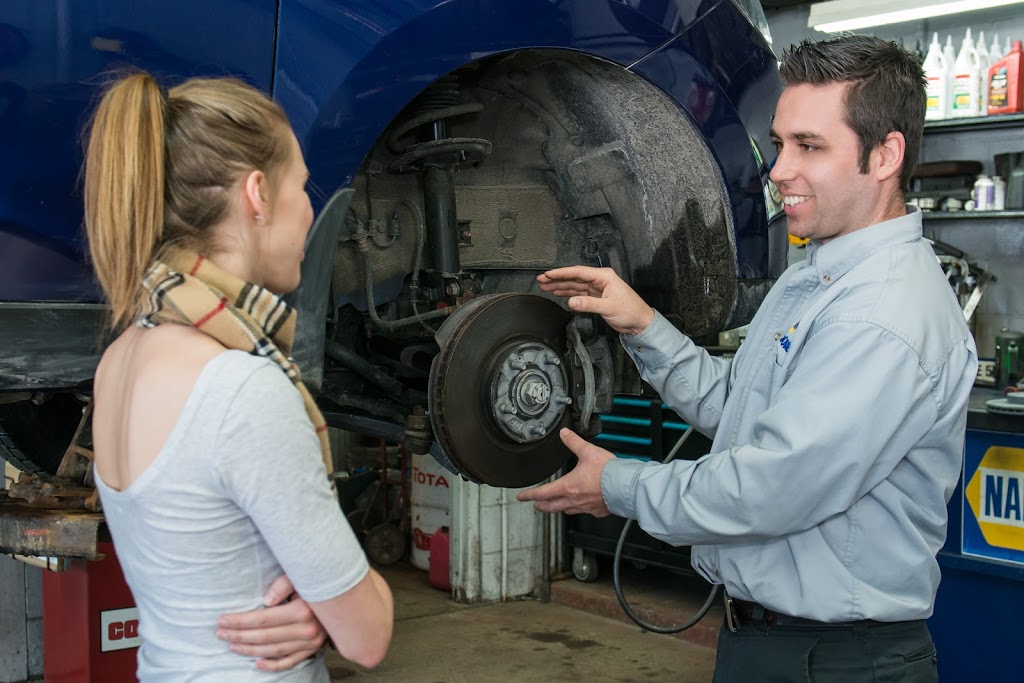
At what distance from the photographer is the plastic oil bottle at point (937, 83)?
14.9ft

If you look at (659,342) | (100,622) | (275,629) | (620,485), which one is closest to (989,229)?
(659,342)

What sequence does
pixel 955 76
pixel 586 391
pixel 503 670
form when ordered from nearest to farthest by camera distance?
pixel 586 391 < pixel 503 670 < pixel 955 76

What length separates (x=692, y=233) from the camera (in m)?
2.10

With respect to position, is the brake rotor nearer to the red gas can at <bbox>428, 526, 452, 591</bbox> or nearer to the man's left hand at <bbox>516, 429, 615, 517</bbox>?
the man's left hand at <bbox>516, 429, 615, 517</bbox>

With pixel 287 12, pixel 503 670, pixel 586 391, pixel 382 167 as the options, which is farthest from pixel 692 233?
pixel 503 670

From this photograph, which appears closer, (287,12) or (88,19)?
(88,19)

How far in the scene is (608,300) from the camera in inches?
69.5

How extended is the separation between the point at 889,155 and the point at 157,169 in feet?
3.31

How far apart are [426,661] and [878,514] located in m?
2.82

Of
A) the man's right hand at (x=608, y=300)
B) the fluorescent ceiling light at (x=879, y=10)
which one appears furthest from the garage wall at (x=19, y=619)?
the fluorescent ceiling light at (x=879, y=10)

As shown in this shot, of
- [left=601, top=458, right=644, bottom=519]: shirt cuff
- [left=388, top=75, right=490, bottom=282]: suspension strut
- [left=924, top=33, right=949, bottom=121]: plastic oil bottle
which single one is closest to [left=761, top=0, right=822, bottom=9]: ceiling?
[left=924, top=33, right=949, bottom=121]: plastic oil bottle

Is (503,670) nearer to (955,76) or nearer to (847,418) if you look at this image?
(847,418)

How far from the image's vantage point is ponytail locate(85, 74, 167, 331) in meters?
0.94

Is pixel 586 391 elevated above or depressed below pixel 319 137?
below
